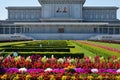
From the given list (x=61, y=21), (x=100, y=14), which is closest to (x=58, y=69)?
(x=61, y=21)

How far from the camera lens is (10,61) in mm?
10188

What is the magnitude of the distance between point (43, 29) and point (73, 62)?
49055 mm

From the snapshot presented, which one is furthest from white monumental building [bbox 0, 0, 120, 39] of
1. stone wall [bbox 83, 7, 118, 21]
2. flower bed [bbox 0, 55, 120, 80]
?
flower bed [bbox 0, 55, 120, 80]

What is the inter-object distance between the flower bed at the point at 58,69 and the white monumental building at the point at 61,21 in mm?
45681

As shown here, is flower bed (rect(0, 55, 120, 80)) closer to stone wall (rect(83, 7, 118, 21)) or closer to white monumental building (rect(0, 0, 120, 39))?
white monumental building (rect(0, 0, 120, 39))

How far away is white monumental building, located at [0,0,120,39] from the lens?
2275 inches

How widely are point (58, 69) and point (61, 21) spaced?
57.6 meters

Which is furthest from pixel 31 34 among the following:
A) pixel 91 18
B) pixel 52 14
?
pixel 91 18

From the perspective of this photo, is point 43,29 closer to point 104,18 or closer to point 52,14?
point 52,14

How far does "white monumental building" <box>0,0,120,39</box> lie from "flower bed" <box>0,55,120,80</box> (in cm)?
4568

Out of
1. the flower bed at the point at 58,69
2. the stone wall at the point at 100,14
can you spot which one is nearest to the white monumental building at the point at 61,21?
the stone wall at the point at 100,14

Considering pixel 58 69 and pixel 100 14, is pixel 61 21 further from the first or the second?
pixel 58 69

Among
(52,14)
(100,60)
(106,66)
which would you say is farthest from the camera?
(52,14)

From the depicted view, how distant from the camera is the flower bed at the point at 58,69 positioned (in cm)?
739
